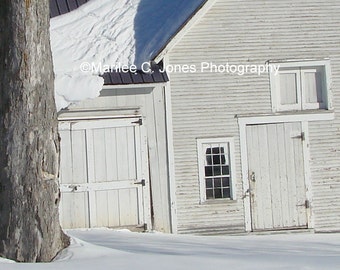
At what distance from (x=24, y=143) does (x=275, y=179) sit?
6.74 metres

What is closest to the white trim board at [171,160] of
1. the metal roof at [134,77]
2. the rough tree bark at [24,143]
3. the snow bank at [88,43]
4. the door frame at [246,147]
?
the metal roof at [134,77]

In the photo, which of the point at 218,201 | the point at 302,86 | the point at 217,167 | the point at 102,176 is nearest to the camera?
the point at 102,176

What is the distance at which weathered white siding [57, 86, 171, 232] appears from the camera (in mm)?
13008

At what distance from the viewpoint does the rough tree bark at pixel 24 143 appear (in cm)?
760

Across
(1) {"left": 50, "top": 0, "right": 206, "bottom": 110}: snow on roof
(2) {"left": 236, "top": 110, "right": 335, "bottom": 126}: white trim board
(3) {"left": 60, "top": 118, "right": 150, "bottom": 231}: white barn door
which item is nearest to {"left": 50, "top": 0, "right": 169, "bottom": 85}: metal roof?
(1) {"left": 50, "top": 0, "right": 206, "bottom": 110}: snow on roof

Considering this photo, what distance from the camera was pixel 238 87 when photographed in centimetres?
1332

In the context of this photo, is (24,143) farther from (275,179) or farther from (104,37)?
(275,179)

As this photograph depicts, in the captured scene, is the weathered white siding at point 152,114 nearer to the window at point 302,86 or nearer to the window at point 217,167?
the window at point 217,167

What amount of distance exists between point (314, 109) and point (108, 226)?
4.35m

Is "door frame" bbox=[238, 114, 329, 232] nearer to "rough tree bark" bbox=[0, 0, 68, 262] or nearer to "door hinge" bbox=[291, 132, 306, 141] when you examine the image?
"door hinge" bbox=[291, 132, 306, 141]

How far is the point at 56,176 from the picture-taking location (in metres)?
7.83

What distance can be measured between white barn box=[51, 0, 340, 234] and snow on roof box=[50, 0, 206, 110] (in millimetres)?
428

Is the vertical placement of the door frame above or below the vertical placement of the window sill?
above

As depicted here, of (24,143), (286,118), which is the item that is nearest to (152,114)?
(286,118)
